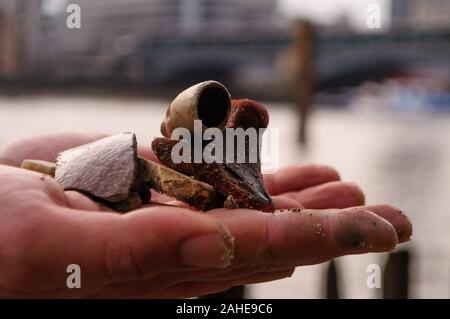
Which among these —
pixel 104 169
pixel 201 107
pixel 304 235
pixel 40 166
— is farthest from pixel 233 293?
pixel 304 235

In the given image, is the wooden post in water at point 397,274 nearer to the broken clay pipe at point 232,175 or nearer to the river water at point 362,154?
the river water at point 362,154

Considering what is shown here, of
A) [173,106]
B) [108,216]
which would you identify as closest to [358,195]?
[173,106]

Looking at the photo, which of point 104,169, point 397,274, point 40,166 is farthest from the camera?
point 397,274

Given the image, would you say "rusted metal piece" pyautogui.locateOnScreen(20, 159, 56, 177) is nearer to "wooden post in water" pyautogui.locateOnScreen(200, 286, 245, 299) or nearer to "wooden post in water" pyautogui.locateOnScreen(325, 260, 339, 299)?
"wooden post in water" pyautogui.locateOnScreen(200, 286, 245, 299)

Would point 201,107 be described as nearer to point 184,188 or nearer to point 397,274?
point 184,188

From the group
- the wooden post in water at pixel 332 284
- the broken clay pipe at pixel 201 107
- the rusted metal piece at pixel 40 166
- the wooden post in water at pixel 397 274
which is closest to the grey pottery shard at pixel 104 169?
the rusted metal piece at pixel 40 166
